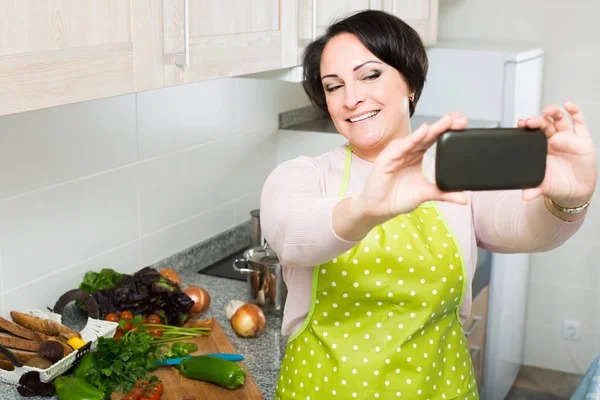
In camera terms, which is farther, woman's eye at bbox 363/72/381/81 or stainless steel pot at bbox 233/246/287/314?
stainless steel pot at bbox 233/246/287/314

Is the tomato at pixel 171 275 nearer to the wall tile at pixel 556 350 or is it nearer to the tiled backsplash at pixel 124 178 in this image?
the tiled backsplash at pixel 124 178

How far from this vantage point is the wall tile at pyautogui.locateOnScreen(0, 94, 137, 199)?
174 centimetres

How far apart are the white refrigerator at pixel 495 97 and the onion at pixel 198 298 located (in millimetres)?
1286

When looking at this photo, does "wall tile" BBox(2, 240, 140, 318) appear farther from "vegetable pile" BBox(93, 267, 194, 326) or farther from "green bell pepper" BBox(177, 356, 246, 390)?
"green bell pepper" BBox(177, 356, 246, 390)

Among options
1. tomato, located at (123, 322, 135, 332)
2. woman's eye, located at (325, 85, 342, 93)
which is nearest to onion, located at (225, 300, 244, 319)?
tomato, located at (123, 322, 135, 332)

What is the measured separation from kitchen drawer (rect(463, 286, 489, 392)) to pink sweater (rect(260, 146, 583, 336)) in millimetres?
1284

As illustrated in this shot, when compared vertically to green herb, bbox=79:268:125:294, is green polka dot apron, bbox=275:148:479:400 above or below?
above

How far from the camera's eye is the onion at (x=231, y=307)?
6.56ft

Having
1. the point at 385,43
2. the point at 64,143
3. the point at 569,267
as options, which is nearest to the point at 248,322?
the point at 64,143

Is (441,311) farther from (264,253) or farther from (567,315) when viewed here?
(567,315)

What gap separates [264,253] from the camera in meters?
2.05

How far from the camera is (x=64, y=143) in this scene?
6.15 ft

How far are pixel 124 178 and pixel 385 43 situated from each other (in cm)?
97

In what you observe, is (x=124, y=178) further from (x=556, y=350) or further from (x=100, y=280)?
(x=556, y=350)
